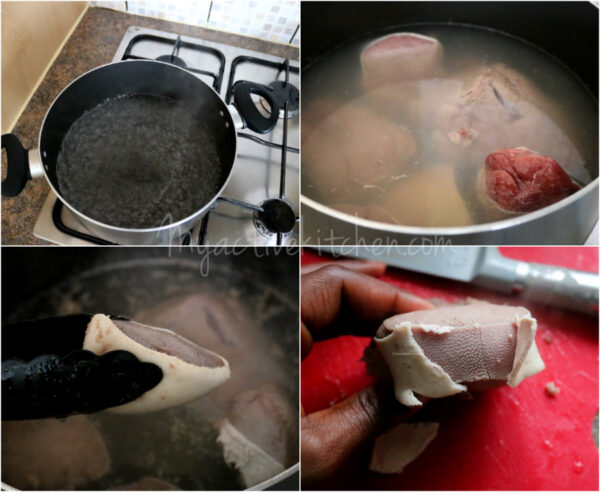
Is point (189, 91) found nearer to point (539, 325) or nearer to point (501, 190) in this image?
point (501, 190)

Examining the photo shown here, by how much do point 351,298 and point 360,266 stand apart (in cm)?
6

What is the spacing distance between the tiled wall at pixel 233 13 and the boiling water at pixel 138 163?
0.23 m

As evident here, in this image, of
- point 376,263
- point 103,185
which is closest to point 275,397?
point 376,263

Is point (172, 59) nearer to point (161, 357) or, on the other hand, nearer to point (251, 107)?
point (251, 107)

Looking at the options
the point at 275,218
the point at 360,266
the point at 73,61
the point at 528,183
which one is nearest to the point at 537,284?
the point at 528,183

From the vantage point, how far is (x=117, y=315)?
67cm

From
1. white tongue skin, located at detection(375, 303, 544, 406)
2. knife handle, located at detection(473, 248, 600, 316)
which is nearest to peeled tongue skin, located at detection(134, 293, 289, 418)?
white tongue skin, located at detection(375, 303, 544, 406)

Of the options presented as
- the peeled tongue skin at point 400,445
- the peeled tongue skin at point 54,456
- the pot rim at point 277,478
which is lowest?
the peeled tongue skin at point 54,456

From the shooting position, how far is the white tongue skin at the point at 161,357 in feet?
1.90

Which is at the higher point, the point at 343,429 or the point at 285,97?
the point at 285,97

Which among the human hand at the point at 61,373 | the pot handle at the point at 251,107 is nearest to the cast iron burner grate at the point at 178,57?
the pot handle at the point at 251,107

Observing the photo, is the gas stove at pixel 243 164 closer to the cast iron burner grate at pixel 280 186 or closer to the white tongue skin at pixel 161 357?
the cast iron burner grate at pixel 280 186

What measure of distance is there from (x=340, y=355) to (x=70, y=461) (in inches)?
14.8

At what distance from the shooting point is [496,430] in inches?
27.3
